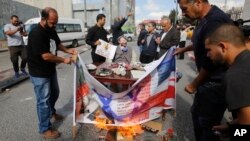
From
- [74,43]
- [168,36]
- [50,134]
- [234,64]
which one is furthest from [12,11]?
[234,64]

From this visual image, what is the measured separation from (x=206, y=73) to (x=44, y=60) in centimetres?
237

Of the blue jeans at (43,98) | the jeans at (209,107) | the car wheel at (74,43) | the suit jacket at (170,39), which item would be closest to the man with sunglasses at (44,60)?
the blue jeans at (43,98)

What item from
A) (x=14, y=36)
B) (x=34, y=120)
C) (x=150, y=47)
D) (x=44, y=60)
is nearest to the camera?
(x=44, y=60)

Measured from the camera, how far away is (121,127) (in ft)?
13.4

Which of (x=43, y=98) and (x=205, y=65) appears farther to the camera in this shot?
(x=43, y=98)

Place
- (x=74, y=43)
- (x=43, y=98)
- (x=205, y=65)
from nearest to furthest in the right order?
(x=205, y=65), (x=43, y=98), (x=74, y=43)

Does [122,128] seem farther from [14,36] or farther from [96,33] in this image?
[14,36]

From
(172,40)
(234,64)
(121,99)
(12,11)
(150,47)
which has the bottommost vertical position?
(121,99)

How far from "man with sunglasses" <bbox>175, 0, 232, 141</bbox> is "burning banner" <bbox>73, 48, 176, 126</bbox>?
124 centimetres

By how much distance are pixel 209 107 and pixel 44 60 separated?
244 centimetres

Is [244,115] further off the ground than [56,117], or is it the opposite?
[244,115]

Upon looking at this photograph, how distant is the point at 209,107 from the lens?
2.67 meters

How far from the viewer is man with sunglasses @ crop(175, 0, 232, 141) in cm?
253

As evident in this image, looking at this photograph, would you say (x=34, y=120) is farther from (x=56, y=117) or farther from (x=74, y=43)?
(x=74, y=43)
